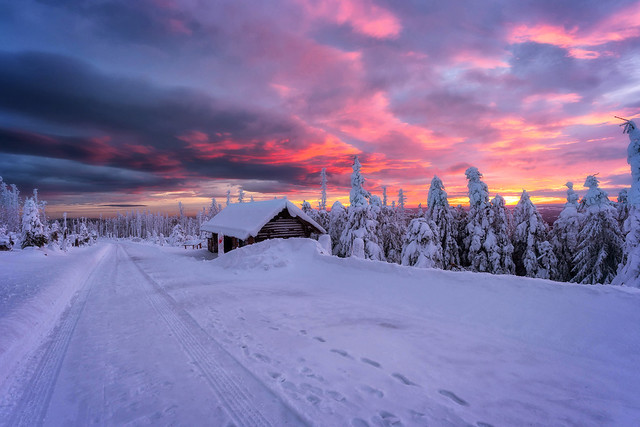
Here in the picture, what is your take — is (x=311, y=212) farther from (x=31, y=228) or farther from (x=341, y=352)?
(x=31, y=228)

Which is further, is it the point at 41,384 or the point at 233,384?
the point at 41,384

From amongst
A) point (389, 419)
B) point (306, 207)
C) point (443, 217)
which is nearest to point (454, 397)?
point (389, 419)

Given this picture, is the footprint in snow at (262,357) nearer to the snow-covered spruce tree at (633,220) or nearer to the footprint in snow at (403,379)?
the footprint in snow at (403,379)

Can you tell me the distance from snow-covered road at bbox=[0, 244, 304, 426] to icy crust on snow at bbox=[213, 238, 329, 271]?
680cm

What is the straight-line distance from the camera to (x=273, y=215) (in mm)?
21312

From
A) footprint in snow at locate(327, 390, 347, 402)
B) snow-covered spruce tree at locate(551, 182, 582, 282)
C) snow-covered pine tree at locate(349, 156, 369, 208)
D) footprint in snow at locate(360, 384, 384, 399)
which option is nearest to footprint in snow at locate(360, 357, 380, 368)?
footprint in snow at locate(360, 384, 384, 399)

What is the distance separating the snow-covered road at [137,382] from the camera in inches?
129

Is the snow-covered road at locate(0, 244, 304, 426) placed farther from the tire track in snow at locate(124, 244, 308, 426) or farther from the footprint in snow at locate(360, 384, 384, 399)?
the footprint in snow at locate(360, 384, 384, 399)

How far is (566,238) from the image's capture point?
23234 mm

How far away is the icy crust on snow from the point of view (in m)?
13.2

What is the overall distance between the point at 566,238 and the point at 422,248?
536 inches

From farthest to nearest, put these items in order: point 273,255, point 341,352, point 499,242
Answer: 1. point 499,242
2. point 273,255
3. point 341,352

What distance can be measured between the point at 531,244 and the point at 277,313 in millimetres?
24488

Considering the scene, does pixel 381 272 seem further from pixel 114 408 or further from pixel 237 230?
pixel 237 230
